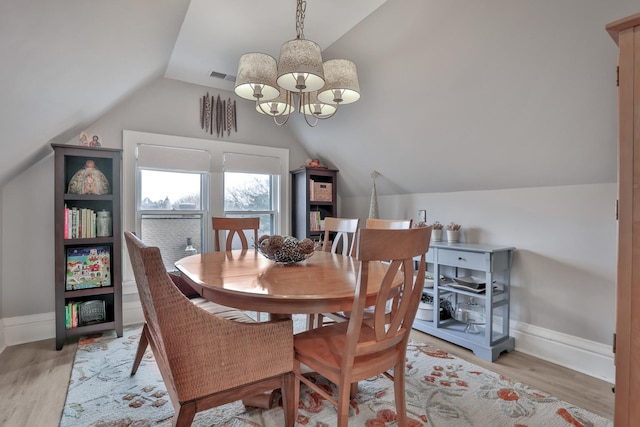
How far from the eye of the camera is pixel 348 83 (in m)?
1.92

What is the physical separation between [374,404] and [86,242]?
259cm

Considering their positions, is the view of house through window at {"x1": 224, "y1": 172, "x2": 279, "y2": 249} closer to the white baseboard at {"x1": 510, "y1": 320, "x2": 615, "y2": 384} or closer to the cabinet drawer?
the cabinet drawer

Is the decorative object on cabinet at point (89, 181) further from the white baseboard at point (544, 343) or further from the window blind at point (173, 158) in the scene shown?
the white baseboard at point (544, 343)

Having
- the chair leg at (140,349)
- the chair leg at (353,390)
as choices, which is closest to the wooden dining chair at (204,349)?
the chair leg at (353,390)

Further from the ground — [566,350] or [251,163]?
[251,163]

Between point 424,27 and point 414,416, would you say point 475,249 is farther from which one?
point 424,27

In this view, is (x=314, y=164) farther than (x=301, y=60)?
Yes

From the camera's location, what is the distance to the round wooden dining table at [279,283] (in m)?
1.25

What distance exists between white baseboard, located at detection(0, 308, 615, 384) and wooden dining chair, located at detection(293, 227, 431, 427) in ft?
5.53

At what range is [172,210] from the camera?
342 centimetres

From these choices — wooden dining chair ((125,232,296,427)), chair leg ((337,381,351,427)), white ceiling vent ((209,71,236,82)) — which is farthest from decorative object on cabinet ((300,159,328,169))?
chair leg ((337,381,351,427))

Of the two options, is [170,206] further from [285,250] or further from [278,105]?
[285,250]

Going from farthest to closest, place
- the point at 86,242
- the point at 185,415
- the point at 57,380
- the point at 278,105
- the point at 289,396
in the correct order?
the point at 86,242, the point at 278,105, the point at 57,380, the point at 289,396, the point at 185,415

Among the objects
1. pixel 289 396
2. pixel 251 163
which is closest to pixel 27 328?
pixel 251 163
